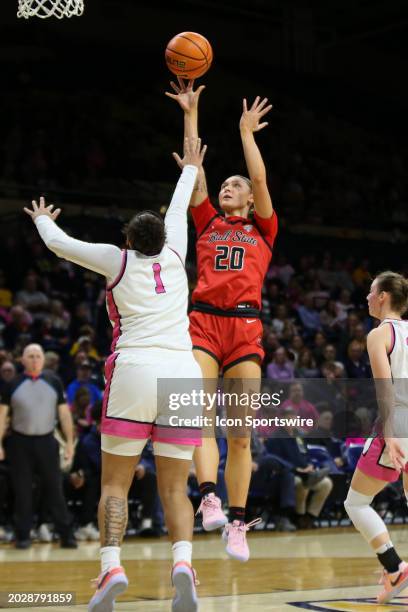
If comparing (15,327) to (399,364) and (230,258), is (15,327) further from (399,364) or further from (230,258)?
(399,364)

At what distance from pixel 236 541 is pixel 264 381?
6.93 m

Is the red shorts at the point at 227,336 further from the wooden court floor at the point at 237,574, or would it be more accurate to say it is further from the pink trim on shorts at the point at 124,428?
the wooden court floor at the point at 237,574

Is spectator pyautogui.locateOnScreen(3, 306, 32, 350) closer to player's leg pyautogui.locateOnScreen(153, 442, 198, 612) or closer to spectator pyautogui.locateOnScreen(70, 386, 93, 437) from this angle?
spectator pyautogui.locateOnScreen(70, 386, 93, 437)

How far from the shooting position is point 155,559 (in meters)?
10.4

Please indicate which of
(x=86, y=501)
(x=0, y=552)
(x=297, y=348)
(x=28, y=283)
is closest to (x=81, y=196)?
(x=28, y=283)

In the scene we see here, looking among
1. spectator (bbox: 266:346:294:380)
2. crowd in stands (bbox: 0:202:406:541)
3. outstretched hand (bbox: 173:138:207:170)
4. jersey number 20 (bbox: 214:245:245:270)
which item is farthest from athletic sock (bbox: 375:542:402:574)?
spectator (bbox: 266:346:294:380)

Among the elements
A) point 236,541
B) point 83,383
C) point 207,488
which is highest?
point 83,383

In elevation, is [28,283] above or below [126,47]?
below

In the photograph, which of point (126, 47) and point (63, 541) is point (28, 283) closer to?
point (63, 541)

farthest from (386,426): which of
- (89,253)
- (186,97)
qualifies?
(186,97)

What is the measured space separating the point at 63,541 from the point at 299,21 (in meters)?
18.0

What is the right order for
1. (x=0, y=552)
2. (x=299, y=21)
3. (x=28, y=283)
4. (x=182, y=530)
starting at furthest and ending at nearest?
(x=299, y=21)
(x=28, y=283)
(x=0, y=552)
(x=182, y=530)

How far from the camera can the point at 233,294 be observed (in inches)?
287

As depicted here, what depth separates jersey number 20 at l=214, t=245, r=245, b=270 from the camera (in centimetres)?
729
